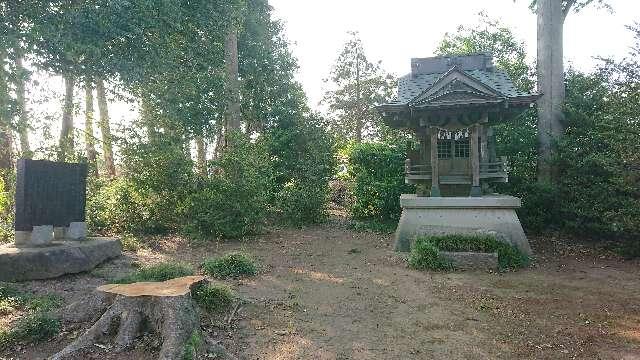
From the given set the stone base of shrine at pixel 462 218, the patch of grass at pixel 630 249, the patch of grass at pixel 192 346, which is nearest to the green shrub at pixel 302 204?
the stone base of shrine at pixel 462 218

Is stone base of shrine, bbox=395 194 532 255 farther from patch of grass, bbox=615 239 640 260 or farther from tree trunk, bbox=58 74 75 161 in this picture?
tree trunk, bbox=58 74 75 161

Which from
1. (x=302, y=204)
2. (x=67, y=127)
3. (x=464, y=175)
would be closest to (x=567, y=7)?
(x=464, y=175)

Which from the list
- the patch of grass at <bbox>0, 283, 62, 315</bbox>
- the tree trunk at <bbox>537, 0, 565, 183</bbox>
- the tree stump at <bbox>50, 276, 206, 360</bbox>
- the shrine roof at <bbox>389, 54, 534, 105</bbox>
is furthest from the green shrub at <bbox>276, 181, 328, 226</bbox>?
the tree stump at <bbox>50, 276, 206, 360</bbox>

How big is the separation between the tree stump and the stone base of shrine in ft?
27.1

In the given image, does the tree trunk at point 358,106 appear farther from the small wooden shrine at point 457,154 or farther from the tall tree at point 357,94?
the small wooden shrine at point 457,154

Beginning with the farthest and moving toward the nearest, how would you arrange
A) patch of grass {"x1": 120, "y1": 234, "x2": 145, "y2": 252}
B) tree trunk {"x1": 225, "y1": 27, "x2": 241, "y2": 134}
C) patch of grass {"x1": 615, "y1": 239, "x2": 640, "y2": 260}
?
tree trunk {"x1": 225, "y1": 27, "x2": 241, "y2": 134} → patch of grass {"x1": 120, "y1": 234, "x2": 145, "y2": 252} → patch of grass {"x1": 615, "y1": 239, "x2": 640, "y2": 260}

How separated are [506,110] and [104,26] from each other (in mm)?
11791

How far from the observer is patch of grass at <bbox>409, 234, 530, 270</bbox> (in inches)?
410

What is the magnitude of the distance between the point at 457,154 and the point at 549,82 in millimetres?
5869

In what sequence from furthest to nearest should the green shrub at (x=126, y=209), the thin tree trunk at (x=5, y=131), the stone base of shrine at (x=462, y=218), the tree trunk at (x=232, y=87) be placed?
the tree trunk at (x=232, y=87), the green shrub at (x=126, y=209), the stone base of shrine at (x=462, y=218), the thin tree trunk at (x=5, y=131)

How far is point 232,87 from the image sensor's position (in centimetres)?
1875

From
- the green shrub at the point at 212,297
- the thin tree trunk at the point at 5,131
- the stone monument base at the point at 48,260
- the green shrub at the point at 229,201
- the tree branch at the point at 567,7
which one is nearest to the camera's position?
the green shrub at the point at 212,297

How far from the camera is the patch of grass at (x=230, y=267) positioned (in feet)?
29.8

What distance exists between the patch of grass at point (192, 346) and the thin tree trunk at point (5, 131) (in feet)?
29.1
